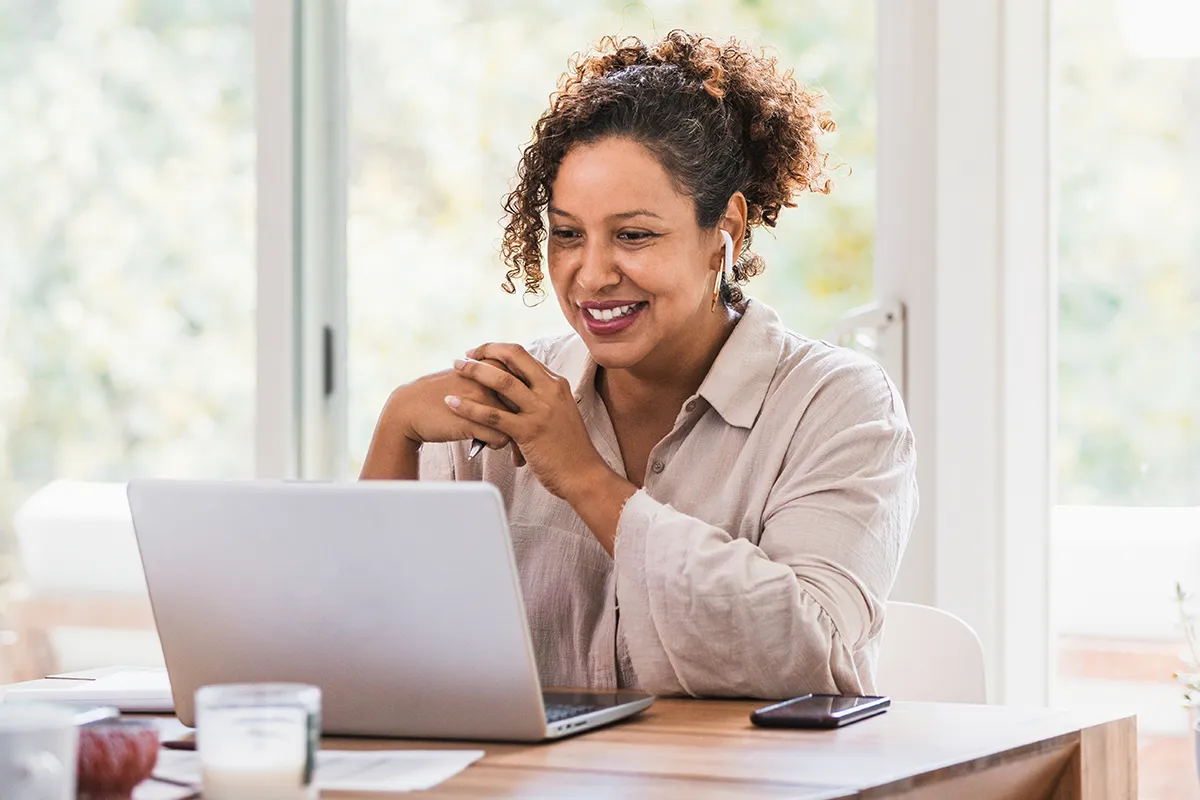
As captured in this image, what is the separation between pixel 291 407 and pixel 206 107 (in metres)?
0.63

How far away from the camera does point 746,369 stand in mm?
1837

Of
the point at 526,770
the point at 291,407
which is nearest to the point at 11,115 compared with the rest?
the point at 291,407

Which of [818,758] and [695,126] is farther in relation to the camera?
[695,126]

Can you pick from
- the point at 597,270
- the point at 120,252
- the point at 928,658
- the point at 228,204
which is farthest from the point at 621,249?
the point at 120,252

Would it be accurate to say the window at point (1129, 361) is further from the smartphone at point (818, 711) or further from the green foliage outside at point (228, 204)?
the smartphone at point (818, 711)

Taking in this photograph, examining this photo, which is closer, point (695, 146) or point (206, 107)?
point (695, 146)

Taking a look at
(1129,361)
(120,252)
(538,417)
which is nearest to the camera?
(538,417)

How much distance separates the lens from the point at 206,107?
10.3ft

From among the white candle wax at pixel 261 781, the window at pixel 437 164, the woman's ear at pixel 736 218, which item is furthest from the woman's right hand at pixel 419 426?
the window at pixel 437 164

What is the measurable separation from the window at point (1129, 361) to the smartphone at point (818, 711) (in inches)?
50.7

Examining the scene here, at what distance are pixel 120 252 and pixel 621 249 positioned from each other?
1727mm

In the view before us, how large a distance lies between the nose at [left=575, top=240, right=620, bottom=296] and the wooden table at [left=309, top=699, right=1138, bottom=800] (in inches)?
20.2

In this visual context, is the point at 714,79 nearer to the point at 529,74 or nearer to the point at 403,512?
the point at 403,512

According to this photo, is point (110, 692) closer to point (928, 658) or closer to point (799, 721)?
point (799, 721)
